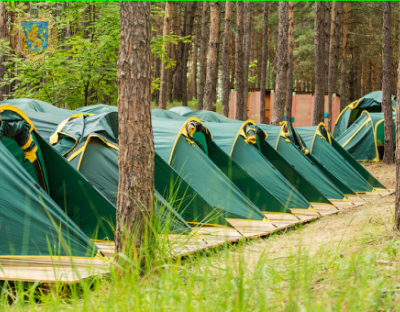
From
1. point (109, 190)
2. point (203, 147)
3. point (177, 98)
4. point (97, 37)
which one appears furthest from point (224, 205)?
point (177, 98)

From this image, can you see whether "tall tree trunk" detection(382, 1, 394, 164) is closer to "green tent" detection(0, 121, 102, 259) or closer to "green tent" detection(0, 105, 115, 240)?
"green tent" detection(0, 105, 115, 240)

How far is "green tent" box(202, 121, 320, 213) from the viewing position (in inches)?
223

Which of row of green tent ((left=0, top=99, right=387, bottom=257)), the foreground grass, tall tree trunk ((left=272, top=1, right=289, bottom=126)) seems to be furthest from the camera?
tall tree trunk ((left=272, top=1, right=289, bottom=126))

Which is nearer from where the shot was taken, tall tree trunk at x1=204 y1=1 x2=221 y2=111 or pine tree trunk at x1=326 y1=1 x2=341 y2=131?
tall tree trunk at x1=204 y1=1 x2=221 y2=111

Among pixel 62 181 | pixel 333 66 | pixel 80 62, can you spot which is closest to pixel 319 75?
pixel 333 66

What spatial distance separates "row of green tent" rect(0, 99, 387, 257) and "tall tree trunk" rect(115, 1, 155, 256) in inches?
7.8

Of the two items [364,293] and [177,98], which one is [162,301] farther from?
[177,98]

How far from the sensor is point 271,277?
2.52 metres

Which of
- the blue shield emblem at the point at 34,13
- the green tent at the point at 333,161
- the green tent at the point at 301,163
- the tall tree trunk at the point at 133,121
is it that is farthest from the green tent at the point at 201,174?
the blue shield emblem at the point at 34,13

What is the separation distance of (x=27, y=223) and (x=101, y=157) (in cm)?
140

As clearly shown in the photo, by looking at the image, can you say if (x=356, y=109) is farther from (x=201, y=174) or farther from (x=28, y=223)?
(x=28, y=223)

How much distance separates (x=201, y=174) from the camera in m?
5.14

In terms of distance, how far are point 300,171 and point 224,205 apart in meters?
2.42

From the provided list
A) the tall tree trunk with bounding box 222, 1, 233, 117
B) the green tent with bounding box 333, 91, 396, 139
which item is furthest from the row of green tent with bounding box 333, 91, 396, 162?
the tall tree trunk with bounding box 222, 1, 233, 117
